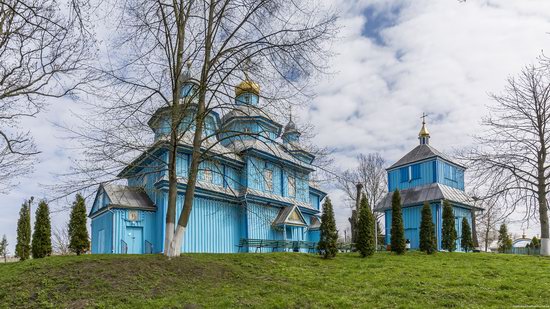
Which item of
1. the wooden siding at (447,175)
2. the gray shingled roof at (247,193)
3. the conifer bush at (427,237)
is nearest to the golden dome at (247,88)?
the gray shingled roof at (247,193)

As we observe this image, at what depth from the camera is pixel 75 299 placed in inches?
396

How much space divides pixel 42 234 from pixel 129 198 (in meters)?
4.59

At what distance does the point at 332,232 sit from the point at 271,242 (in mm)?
6147

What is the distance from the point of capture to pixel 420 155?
31641 millimetres

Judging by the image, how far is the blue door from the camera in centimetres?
2156

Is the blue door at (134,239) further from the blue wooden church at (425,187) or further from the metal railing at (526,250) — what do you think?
the metal railing at (526,250)

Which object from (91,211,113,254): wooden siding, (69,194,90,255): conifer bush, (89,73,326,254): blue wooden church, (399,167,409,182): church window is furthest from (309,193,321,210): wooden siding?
(69,194,90,255): conifer bush

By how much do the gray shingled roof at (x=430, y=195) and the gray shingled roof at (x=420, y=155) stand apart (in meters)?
2.01

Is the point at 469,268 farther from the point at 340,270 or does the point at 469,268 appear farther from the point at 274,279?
the point at 274,279

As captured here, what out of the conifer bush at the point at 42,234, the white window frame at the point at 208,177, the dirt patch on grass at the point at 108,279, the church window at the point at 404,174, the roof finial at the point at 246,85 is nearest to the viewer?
the dirt patch on grass at the point at 108,279

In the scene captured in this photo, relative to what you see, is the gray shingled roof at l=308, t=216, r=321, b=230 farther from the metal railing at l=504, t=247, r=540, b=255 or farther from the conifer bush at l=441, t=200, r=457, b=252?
the metal railing at l=504, t=247, r=540, b=255

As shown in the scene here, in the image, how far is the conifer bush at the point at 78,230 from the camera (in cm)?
1795

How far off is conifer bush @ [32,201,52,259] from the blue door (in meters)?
3.80

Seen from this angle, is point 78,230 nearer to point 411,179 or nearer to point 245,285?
point 245,285
